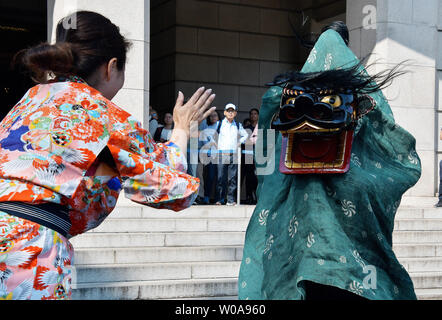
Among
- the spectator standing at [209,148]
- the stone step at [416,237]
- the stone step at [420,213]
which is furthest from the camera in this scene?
the spectator standing at [209,148]

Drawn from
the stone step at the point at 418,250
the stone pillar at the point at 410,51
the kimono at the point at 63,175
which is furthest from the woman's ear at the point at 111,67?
the stone pillar at the point at 410,51

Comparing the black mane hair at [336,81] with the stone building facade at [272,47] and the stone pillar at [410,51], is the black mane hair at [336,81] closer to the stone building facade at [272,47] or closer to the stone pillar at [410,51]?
the stone building facade at [272,47]

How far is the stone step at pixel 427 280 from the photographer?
23.2 feet

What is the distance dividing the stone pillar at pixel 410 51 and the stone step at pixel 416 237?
10.5ft

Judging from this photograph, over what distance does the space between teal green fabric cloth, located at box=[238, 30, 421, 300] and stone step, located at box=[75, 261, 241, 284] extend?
2294mm

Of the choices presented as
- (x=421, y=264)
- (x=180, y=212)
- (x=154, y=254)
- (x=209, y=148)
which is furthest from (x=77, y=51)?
(x=209, y=148)

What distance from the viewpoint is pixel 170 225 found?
7.75 m

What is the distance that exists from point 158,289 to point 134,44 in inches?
178

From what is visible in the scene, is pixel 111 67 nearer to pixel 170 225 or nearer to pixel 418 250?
pixel 170 225

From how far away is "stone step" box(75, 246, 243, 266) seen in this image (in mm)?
6516

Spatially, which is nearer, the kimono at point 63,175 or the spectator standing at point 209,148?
the kimono at point 63,175

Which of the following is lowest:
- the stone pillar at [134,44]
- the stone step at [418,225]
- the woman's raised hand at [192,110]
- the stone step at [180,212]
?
the stone step at [418,225]

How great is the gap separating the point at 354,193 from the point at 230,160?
22.2 ft

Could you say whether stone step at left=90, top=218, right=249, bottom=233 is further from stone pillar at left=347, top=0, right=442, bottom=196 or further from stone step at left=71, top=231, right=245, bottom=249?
stone pillar at left=347, top=0, right=442, bottom=196
